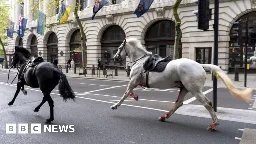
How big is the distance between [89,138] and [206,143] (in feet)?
7.83

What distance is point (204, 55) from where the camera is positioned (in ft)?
90.4

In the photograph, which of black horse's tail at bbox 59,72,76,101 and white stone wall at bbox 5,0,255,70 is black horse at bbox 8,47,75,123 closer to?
black horse's tail at bbox 59,72,76,101

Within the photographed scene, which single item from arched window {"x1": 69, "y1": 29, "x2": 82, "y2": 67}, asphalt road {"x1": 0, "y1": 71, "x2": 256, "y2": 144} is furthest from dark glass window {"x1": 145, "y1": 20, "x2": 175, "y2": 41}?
asphalt road {"x1": 0, "y1": 71, "x2": 256, "y2": 144}

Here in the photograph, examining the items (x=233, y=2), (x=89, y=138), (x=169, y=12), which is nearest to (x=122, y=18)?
(x=169, y=12)

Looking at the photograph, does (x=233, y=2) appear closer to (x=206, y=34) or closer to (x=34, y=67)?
(x=206, y=34)

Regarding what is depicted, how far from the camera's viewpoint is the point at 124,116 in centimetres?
779

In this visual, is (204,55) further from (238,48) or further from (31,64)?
(31,64)

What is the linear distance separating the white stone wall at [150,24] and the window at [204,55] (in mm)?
726

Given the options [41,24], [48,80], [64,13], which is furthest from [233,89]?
[41,24]

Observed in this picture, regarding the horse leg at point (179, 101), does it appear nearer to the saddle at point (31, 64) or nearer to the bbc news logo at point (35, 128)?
the bbc news logo at point (35, 128)

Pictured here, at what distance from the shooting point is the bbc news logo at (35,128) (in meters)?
6.17

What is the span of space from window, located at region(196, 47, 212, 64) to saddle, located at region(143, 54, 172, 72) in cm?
2104

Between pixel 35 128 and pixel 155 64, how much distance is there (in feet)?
11.0

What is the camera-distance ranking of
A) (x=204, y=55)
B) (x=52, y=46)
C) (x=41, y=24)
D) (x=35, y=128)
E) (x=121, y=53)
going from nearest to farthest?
(x=35, y=128) → (x=121, y=53) → (x=204, y=55) → (x=41, y=24) → (x=52, y=46)
